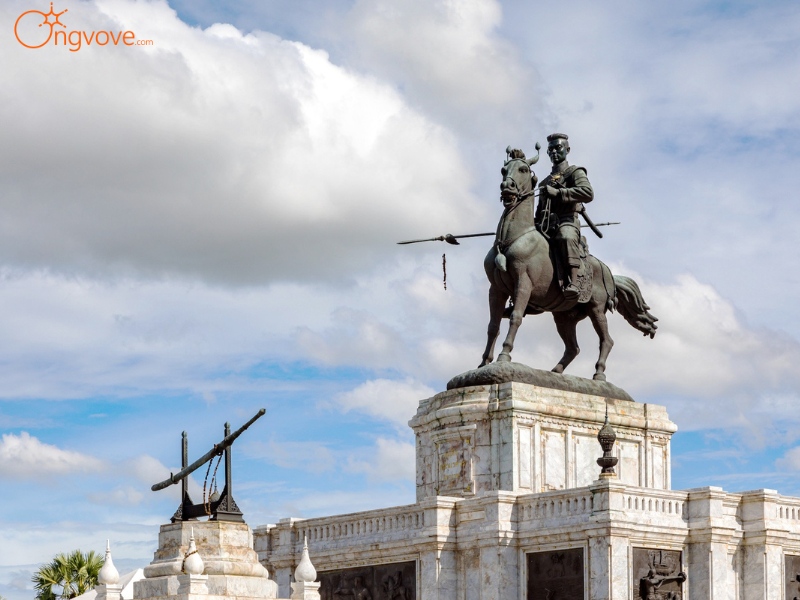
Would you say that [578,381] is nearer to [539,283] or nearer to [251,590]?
[539,283]

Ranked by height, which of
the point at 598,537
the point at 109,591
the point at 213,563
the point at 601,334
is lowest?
the point at 109,591

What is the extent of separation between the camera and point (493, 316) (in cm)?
5625

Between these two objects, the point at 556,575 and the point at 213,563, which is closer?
the point at 213,563

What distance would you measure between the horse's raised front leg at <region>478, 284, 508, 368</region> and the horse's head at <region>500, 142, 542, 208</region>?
267 cm

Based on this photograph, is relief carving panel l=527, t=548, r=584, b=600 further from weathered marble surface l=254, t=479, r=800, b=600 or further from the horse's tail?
the horse's tail

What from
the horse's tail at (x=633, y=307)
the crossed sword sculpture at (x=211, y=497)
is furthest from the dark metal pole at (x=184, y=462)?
the horse's tail at (x=633, y=307)

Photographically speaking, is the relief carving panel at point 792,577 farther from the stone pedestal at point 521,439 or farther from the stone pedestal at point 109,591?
the stone pedestal at point 109,591

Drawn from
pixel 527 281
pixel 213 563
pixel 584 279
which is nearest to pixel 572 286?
pixel 584 279

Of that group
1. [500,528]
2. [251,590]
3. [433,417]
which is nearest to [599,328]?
[433,417]

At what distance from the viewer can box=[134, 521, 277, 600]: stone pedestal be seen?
141ft

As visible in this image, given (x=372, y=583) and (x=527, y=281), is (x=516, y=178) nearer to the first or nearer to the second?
(x=527, y=281)

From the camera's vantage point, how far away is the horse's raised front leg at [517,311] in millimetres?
55219

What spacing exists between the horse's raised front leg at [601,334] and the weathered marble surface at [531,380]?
78cm

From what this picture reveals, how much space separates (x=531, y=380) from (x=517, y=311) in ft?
7.22
